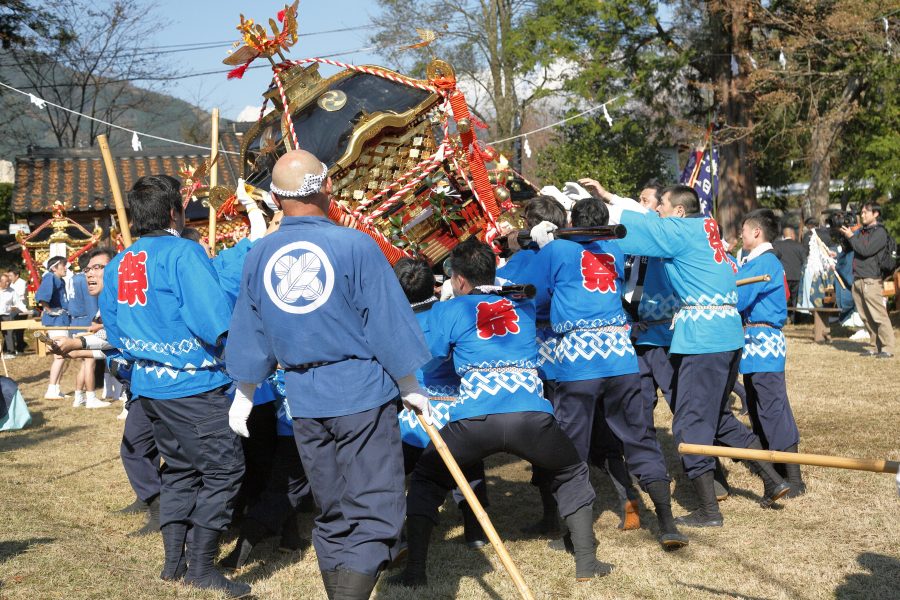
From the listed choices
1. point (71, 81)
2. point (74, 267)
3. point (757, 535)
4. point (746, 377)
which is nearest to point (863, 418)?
point (746, 377)

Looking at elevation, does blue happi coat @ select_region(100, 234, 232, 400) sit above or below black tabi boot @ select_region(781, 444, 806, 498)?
above

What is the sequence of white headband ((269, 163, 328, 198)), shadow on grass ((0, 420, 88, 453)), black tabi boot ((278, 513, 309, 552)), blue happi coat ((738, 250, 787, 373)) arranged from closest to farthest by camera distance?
white headband ((269, 163, 328, 198))
black tabi boot ((278, 513, 309, 552))
blue happi coat ((738, 250, 787, 373))
shadow on grass ((0, 420, 88, 453))

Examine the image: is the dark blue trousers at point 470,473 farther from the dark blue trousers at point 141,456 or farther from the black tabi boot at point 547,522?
the dark blue trousers at point 141,456

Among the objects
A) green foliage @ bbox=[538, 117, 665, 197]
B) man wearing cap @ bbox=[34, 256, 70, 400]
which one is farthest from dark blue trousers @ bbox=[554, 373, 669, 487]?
green foliage @ bbox=[538, 117, 665, 197]

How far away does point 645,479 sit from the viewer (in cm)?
457

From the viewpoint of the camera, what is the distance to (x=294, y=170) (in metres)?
3.20

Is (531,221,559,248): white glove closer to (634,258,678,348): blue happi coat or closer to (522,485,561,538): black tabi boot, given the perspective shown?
(634,258,678,348): blue happi coat

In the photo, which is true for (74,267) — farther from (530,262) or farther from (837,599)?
(837,599)

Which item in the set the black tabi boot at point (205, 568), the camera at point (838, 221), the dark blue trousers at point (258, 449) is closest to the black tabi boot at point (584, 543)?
the black tabi boot at point (205, 568)

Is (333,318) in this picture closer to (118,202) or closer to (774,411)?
(118,202)

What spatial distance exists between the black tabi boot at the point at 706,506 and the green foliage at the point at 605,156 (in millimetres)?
14572

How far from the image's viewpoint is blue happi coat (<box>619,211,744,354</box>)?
4.82m

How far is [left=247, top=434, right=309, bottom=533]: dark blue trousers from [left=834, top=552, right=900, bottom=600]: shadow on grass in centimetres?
271

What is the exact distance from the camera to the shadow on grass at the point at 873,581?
3.81m
